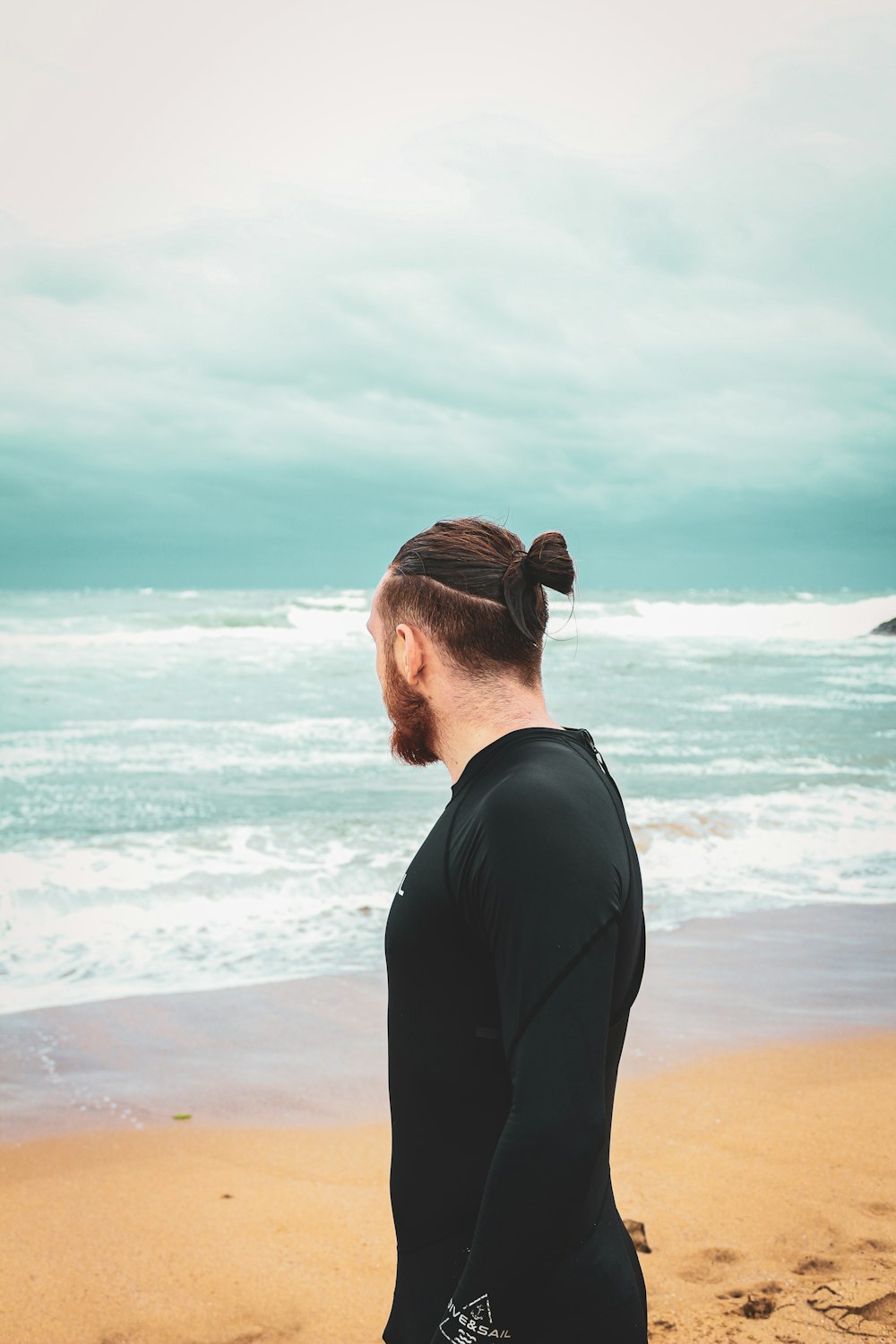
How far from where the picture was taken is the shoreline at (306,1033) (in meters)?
5.16

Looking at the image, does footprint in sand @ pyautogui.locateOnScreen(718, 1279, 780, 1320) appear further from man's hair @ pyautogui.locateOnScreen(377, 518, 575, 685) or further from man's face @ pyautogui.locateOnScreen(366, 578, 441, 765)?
man's hair @ pyautogui.locateOnScreen(377, 518, 575, 685)

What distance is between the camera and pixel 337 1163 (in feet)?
15.1

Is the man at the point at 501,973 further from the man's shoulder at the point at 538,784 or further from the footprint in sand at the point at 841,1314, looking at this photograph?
the footprint in sand at the point at 841,1314

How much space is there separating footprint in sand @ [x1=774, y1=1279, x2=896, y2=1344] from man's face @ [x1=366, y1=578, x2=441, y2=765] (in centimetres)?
245

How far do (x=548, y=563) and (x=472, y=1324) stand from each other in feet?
3.94

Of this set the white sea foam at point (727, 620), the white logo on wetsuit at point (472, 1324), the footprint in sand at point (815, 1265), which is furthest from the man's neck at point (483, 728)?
the white sea foam at point (727, 620)

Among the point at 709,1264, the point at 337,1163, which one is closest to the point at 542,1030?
the point at 709,1264

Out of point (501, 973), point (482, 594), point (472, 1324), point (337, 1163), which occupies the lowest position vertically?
point (337, 1163)

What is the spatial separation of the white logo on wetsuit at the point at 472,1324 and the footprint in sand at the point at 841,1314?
6.96 feet

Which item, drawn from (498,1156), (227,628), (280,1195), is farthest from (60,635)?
(498,1156)

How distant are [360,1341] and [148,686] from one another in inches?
927

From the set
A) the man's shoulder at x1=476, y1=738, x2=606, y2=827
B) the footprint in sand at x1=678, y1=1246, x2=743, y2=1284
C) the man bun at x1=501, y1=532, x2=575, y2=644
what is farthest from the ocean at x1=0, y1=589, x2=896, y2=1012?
the footprint in sand at x1=678, y1=1246, x2=743, y2=1284

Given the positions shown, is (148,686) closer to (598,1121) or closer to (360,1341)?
(360,1341)

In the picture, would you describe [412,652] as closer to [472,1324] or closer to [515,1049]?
[515,1049]
